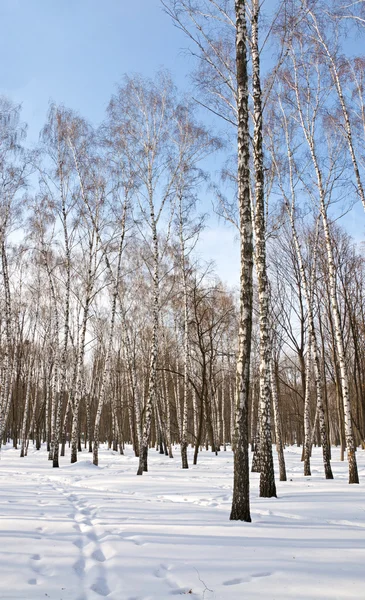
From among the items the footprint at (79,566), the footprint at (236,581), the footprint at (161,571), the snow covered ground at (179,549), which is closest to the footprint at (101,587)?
the snow covered ground at (179,549)

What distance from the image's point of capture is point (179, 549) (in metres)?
4.05

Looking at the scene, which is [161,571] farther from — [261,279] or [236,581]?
[261,279]

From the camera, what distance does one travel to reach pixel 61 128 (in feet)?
55.1

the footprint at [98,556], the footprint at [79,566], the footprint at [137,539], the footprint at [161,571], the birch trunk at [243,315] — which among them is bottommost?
the footprint at [137,539]

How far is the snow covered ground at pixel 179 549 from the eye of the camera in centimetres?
305

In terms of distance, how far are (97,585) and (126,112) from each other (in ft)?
48.9

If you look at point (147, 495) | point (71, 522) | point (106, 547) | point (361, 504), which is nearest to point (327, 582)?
point (106, 547)

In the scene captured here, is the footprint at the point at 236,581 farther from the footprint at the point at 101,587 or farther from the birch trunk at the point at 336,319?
the birch trunk at the point at 336,319

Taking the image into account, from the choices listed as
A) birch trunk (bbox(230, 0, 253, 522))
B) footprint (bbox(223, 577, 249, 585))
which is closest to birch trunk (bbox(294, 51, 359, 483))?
birch trunk (bbox(230, 0, 253, 522))

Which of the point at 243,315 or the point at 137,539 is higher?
the point at 243,315

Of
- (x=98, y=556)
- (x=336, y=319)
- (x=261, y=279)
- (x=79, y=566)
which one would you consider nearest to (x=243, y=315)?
(x=261, y=279)

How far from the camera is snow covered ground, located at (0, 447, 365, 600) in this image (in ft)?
10.0

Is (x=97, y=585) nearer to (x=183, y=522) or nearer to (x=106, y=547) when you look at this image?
(x=106, y=547)

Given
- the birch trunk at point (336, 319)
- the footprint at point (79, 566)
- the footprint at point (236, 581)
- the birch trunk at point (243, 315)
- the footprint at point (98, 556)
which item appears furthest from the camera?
the birch trunk at point (336, 319)
